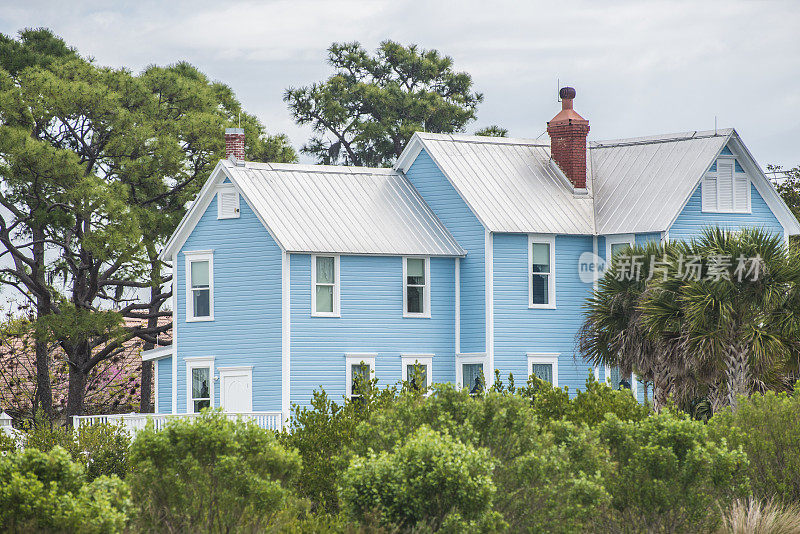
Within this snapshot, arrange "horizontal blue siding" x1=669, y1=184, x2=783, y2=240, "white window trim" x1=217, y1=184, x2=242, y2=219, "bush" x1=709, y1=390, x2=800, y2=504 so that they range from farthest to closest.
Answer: "horizontal blue siding" x1=669, y1=184, x2=783, y2=240, "white window trim" x1=217, y1=184, x2=242, y2=219, "bush" x1=709, y1=390, x2=800, y2=504

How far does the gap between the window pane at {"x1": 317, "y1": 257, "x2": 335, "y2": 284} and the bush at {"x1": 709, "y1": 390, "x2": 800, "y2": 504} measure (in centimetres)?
1696

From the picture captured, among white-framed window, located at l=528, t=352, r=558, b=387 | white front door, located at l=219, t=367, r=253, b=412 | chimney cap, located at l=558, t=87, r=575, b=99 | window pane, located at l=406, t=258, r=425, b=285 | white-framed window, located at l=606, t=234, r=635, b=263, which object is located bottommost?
white front door, located at l=219, t=367, r=253, b=412

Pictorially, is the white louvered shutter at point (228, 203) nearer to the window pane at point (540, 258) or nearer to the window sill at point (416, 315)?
the window sill at point (416, 315)

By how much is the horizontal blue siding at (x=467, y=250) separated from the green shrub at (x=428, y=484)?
840 inches

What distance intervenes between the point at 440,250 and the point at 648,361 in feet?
29.0

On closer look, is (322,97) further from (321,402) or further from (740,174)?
(321,402)

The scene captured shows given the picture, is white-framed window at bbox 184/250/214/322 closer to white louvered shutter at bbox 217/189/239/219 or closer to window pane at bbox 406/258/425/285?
white louvered shutter at bbox 217/189/239/219

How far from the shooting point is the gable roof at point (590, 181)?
→ 34406 mm

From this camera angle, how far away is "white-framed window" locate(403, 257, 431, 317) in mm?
34094

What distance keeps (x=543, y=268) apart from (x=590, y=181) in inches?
160

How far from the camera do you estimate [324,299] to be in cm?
3269

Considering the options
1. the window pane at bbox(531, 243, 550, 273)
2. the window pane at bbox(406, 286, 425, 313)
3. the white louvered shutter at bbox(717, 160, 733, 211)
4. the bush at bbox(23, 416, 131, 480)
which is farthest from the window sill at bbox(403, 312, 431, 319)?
the bush at bbox(23, 416, 131, 480)

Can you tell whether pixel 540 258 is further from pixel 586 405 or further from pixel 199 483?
pixel 199 483

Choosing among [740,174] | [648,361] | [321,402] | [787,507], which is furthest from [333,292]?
[787,507]
